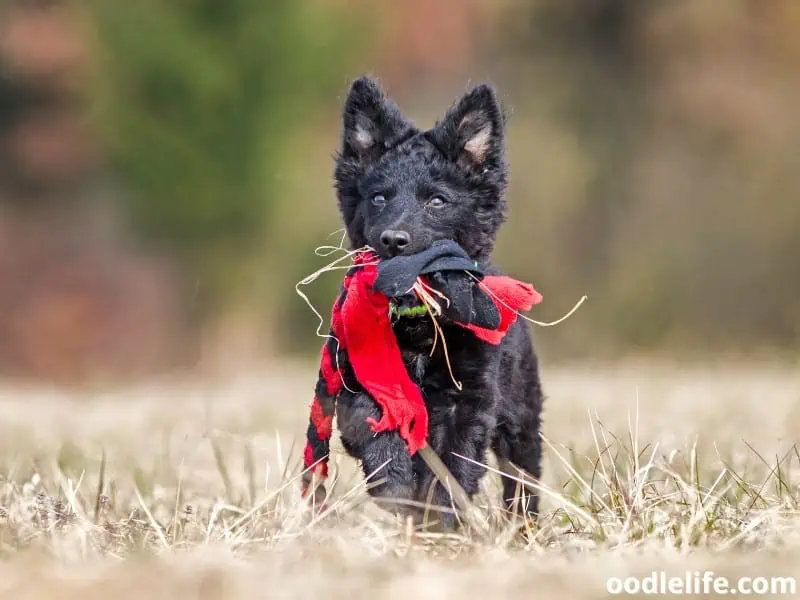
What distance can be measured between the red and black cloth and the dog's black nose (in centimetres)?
7

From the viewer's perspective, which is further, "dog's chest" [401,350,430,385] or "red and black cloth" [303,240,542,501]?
"dog's chest" [401,350,430,385]

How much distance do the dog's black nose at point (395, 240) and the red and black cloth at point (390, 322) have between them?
0.07 metres

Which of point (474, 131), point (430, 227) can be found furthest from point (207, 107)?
point (430, 227)

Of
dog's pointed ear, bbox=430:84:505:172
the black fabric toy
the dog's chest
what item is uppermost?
dog's pointed ear, bbox=430:84:505:172

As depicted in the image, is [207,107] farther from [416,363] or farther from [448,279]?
[448,279]

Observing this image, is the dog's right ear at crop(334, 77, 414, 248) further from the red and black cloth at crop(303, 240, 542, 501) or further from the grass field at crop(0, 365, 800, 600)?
the grass field at crop(0, 365, 800, 600)

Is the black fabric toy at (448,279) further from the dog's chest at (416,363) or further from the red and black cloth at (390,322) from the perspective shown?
the dog's chest at (416,363)

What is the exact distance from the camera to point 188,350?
21891mm

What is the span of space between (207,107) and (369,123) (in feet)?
49.4

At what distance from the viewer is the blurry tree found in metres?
19.2

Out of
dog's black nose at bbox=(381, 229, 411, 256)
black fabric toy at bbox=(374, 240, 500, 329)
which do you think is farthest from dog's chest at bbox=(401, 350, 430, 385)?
dog's black nose at bbox=(381, 229, 411, 256)

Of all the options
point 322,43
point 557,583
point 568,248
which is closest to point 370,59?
point 322,43

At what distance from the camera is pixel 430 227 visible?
14.2 ft

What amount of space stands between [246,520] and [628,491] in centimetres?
130
